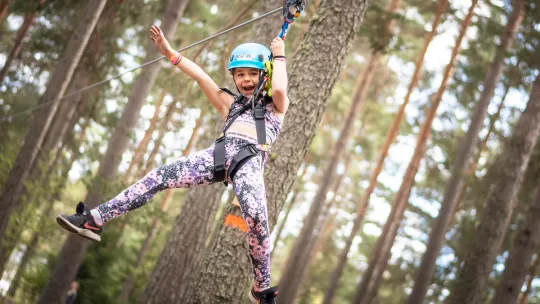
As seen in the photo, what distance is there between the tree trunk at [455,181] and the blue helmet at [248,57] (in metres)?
10.3

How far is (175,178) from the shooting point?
3.97 meters

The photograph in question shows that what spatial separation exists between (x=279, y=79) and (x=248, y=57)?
0.86 feet

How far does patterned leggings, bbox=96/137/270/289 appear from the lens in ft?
12.8

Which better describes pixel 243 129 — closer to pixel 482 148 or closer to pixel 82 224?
pixel 82 224

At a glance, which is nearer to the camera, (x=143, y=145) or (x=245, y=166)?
(x=245, y=166)

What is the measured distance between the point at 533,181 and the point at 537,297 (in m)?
10.0

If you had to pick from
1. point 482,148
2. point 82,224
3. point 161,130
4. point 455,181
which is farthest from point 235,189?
point 482,148

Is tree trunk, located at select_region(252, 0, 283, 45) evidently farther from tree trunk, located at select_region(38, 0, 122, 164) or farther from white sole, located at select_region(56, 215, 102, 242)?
tree trunk, located at select_region(38, 0, 122, 164)

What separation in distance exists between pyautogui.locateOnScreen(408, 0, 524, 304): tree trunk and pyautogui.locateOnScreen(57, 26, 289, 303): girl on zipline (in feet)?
Answer: 31.9

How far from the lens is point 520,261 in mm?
9625

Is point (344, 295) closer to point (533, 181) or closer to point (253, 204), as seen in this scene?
point (533, 181)

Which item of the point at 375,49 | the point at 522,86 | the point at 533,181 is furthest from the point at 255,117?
the point at 522,86


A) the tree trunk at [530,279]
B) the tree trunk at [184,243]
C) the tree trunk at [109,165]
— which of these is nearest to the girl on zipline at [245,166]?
the tree trunk at [184,243]

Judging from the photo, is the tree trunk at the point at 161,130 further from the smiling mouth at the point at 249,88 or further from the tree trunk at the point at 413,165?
the smiling mouth at the point at 249,88
